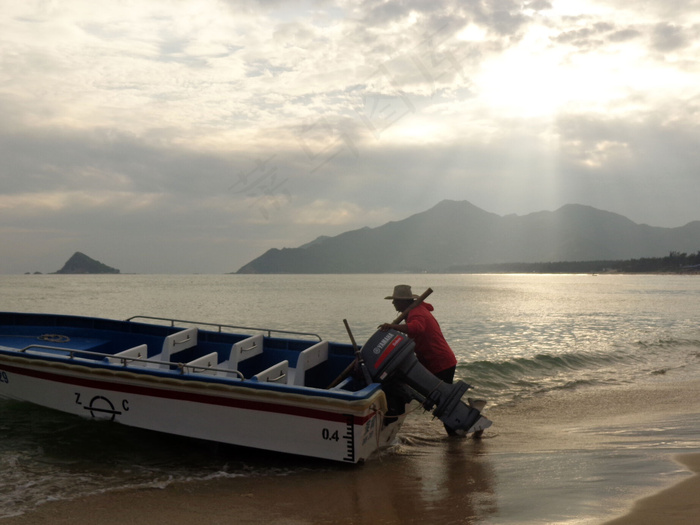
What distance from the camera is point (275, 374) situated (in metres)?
8.39

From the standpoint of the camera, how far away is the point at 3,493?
671cm

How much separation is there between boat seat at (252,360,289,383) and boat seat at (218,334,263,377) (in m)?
0.83

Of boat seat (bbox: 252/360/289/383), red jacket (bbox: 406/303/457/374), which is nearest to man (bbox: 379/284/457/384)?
red jacket (bbox: 406/303/457/374)

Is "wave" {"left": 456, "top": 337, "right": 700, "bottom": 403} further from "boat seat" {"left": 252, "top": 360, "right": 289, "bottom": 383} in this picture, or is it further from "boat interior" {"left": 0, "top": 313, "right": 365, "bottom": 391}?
"boat seat" {"left": 252, "top": 360, "right": 289, "bottom": 383}

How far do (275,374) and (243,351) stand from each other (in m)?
1.28

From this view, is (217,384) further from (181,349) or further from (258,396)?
(181,349)

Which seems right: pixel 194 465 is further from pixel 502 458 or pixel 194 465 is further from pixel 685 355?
pixel 685 355

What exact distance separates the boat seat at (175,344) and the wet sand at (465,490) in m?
3.28

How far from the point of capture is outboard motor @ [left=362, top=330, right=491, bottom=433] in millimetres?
7418

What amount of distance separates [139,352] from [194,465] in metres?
2.54

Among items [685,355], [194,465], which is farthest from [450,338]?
[194,465]

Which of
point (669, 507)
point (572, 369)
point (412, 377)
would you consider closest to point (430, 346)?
point (412, 377)

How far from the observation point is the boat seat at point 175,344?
9.82m

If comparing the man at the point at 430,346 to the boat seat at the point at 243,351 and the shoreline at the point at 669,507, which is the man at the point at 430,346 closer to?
the boat seat at the point at 243,351
